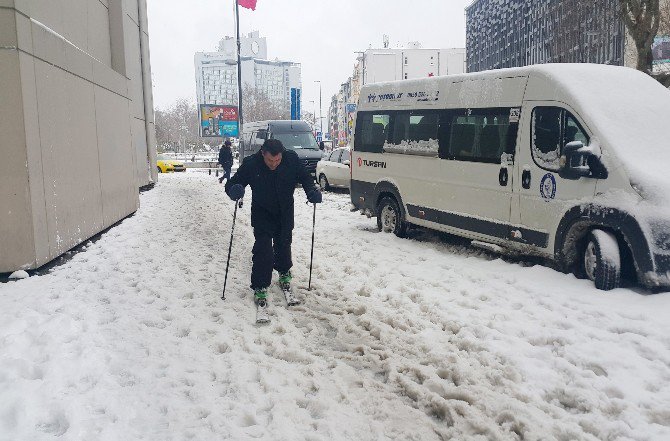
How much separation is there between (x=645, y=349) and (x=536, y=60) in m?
67.0

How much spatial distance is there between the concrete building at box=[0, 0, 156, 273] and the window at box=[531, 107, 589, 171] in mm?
6307

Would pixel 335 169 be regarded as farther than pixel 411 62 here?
No

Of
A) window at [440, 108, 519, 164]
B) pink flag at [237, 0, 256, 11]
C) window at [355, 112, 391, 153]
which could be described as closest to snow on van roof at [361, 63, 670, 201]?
window at [440, 108, 519, 164]

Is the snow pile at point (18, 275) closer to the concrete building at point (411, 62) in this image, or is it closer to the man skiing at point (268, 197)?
the man skiing at point (268, 197)

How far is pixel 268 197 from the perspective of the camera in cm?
582

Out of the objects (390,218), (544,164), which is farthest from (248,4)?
(544,164)

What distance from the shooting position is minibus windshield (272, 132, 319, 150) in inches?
886

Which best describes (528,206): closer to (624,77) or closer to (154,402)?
(624,77)

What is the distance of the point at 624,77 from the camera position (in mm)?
6840

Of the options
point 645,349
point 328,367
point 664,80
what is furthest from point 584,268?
point 664,80

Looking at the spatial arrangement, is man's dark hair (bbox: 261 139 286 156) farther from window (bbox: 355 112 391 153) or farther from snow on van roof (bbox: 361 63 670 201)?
window (bbox: 355 112 391 153)

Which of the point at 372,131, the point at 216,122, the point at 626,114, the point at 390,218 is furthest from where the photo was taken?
the point at 216,122

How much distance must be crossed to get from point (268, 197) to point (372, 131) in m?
4.95

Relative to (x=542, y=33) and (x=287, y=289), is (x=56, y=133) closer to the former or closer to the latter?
(x=287, y=289)
